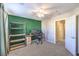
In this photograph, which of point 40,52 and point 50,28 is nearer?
point 40,52

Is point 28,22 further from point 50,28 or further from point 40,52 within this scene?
point 40,52

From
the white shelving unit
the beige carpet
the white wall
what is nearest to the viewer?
the beige carpet

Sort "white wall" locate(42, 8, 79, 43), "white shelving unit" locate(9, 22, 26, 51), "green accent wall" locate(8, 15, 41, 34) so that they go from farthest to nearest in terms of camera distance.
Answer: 1. "white wall" locate(42, 8, 79, 43)
2. "green accent wall" locate(8, 15, 41, 34)
3. "white shelving unit" locate(9, 22, 26, 51)

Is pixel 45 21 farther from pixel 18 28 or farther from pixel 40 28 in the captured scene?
pixel 18 28

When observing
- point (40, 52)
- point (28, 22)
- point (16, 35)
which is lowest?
point (40, 52)

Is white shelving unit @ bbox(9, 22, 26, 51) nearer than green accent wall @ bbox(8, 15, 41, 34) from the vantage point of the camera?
Yes

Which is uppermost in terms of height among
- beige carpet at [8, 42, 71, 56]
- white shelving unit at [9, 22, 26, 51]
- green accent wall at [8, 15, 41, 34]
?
green accent wall at [8, 15, 41, 34]

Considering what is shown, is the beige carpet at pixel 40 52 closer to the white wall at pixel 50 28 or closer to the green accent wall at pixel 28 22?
the white wall at pixel 50 28

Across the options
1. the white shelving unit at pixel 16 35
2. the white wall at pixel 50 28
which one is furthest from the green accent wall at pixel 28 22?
the white wall at pixel 50 28

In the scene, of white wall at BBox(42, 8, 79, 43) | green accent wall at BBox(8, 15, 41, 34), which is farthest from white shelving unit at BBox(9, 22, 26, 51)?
white wall at BBox(42, 8, 79, 43)

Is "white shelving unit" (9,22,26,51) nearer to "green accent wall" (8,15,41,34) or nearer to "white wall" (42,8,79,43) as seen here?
"green accent wall" (8,15,41,34)

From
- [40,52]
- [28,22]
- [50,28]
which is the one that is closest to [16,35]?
[28,22]

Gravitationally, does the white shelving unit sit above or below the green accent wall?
below

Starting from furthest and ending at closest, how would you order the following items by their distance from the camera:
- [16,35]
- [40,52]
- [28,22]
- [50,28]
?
[50,28], [28,22], [16,35], [40,52]
